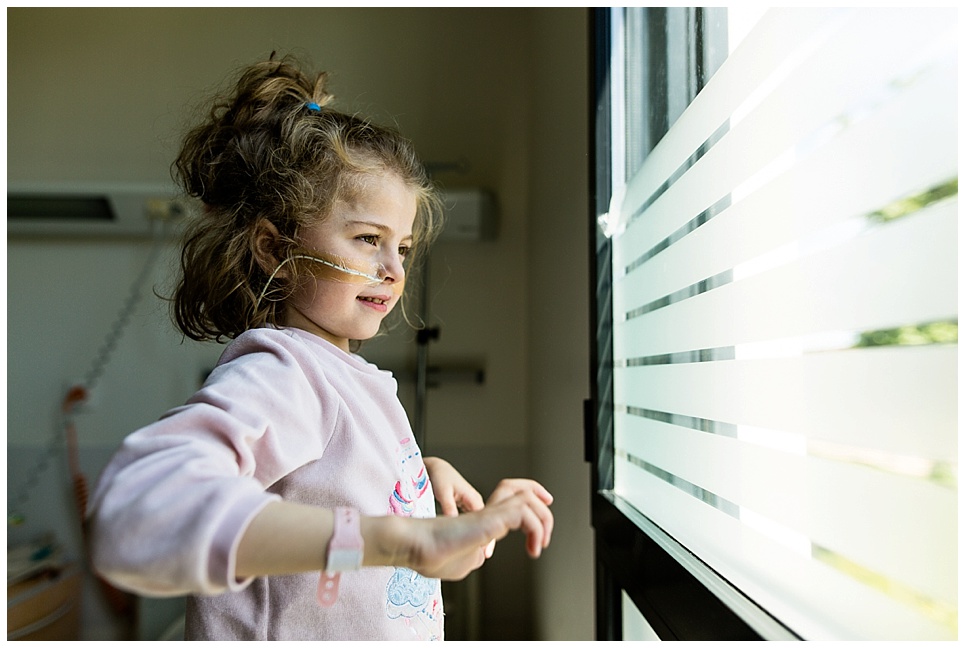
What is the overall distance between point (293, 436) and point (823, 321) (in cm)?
34

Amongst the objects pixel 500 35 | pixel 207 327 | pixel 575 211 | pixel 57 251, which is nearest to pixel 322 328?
pixel 207 327

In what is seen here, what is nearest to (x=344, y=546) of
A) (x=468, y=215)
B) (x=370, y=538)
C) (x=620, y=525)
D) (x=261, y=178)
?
(x=370, y=538)

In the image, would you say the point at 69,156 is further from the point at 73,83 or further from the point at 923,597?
the point at 923,597

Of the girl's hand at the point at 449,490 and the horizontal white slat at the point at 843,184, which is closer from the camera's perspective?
the horizontal white slat at the point at 843,184

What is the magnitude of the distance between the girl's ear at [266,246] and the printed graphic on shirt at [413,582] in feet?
0.61

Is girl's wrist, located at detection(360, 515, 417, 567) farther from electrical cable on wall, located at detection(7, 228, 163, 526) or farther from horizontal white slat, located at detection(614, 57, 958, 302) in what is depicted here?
electrical cable on wall, located at detection(7, 228, 163, 526)

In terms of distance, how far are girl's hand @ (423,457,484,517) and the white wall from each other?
1150 millimetres

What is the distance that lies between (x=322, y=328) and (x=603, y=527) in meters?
0.51

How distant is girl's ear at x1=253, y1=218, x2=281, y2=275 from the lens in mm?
644

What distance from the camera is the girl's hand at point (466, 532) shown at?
0.36 m

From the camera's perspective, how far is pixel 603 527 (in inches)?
38.5

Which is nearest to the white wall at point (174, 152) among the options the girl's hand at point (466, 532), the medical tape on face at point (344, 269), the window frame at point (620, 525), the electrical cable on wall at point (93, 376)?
the electrical cable on wall at point (93, 376)

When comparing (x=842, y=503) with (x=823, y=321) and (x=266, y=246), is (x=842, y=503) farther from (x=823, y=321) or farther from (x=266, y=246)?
(x=266, y=246)

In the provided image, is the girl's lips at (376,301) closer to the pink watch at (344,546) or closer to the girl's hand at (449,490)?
the girl's hand at (449,490)
